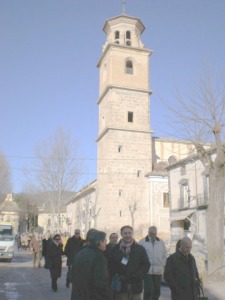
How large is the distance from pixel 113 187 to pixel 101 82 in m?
14.5

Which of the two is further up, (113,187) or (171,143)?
(171,143)

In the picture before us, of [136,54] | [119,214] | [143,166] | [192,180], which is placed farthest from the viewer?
[136,54]

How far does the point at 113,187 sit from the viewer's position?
36.9m

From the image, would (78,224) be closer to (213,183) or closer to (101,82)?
(101,82)

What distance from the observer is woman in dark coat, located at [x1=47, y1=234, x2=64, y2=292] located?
31.8ft

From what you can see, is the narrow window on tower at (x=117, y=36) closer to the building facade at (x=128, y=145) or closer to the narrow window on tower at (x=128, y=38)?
the building facade at (x=128, y=145)

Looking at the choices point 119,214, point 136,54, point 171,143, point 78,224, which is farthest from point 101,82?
point 78,224

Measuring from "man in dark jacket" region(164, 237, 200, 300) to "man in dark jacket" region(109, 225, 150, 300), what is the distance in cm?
40

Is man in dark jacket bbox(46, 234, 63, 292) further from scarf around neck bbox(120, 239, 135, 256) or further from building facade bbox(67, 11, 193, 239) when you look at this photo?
building facade bbox(67, 11, 193, 239)

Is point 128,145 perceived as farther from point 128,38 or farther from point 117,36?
point 117,36

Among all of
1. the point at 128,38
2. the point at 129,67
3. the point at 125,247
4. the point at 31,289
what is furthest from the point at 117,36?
the point at 125,247

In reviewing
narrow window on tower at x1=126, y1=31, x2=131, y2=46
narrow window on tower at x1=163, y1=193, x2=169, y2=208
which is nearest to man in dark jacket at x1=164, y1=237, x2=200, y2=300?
narrow window on tower at x1=163, y1=193, x2=169, y2=208

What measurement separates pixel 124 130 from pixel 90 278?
3531 centimetres

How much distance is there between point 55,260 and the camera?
9.82 meters
